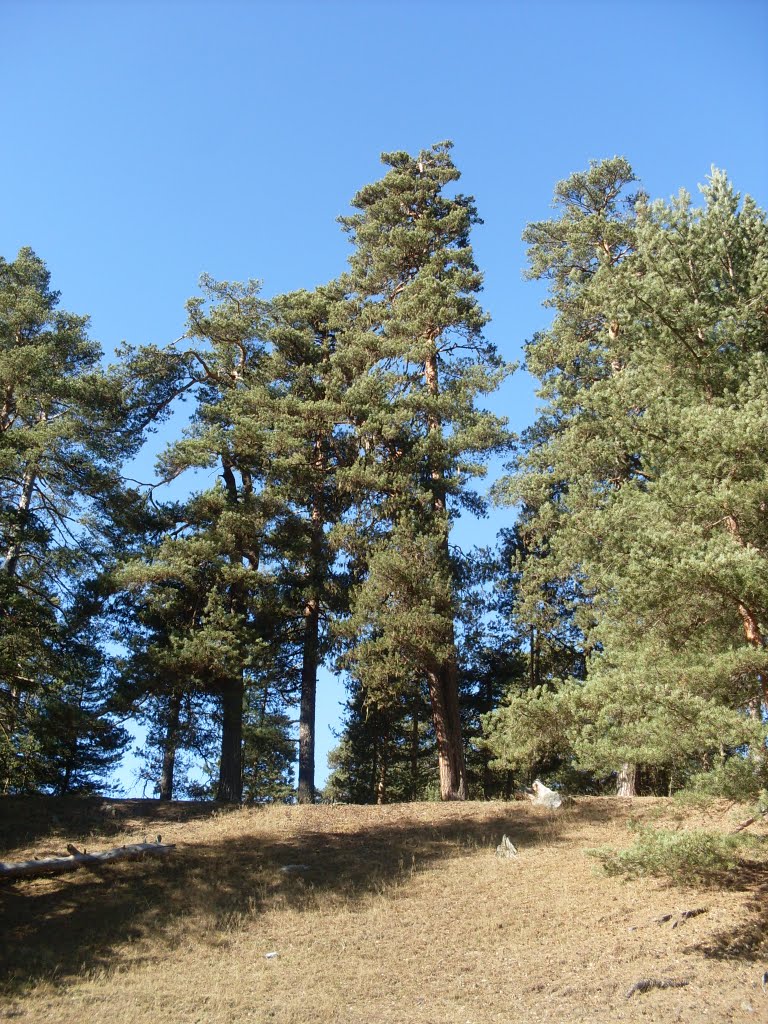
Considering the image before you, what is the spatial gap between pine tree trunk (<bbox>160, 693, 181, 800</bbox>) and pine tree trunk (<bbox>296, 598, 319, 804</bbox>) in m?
3.18

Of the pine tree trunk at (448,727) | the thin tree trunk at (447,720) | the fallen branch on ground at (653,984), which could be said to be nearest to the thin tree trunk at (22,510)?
the thin tree trunk at (447,720)

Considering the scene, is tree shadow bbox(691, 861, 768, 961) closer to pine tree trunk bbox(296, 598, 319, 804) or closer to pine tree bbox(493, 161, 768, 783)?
pine tree bbox(493, 161, 768, 783)

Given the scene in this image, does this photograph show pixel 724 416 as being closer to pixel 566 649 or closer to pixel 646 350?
pixel 646 350

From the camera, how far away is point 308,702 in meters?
19.9

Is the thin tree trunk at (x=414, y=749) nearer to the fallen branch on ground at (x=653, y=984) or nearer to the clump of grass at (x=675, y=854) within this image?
the clump of grass at (x=675, y=854)

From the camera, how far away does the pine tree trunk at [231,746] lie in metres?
19.1

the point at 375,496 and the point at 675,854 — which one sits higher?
the point at 375,496

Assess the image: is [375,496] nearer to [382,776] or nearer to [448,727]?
[448,727]

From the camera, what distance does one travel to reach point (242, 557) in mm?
20422

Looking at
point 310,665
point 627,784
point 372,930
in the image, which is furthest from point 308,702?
point 372,930

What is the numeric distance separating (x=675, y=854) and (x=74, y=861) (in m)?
10.7

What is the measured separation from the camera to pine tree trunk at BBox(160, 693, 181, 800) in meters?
18.8

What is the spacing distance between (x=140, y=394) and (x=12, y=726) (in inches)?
392

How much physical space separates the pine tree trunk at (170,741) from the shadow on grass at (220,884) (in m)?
2.59
